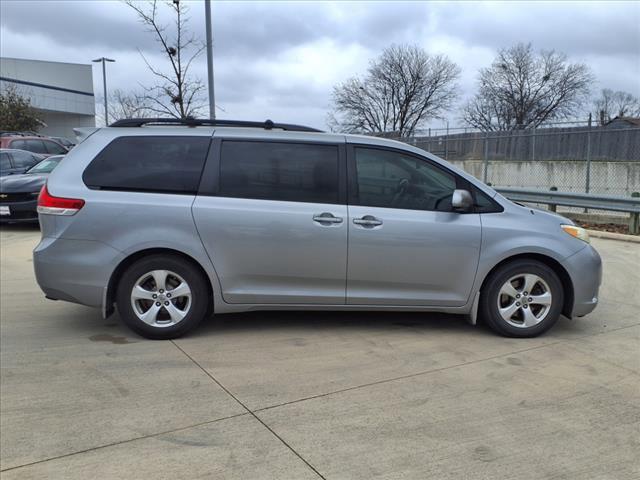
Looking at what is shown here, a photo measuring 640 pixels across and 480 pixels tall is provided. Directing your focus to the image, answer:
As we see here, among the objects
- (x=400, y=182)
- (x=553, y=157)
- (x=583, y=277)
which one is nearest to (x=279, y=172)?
(x=400, y=182)

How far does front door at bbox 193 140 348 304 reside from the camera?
4.59m

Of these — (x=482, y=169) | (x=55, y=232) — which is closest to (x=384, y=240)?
(x=55, y=232)

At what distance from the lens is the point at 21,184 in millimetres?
10648

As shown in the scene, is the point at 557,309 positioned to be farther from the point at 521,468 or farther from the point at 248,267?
the point at 248,267

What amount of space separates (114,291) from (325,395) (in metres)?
2.13

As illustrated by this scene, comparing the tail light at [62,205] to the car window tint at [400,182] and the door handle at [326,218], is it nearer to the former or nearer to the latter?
the door handle at [326,218]

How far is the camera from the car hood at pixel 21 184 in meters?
10.5

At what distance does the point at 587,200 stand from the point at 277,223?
912cm

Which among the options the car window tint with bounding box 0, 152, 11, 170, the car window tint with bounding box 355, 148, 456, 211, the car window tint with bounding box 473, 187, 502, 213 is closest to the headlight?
the car window tint with bounding box 473, 187, 502, 213

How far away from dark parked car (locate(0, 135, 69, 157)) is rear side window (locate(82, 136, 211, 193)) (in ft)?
41.1

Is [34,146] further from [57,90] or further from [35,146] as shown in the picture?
[57,90]

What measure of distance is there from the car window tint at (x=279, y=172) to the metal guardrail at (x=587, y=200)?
8127 mm

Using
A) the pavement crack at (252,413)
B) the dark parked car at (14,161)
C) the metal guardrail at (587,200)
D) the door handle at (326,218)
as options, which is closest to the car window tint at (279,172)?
the door handle at (326,218)

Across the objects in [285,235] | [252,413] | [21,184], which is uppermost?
[21,184]
